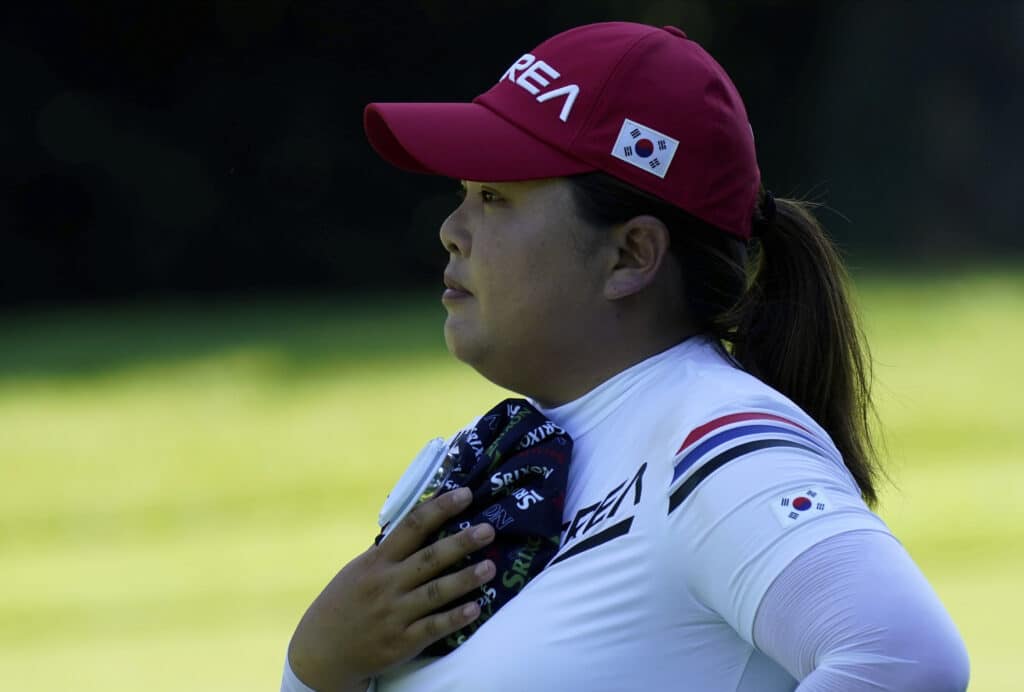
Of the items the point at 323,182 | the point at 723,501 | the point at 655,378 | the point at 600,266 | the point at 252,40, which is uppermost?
the point at 252,40

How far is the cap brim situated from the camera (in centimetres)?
157

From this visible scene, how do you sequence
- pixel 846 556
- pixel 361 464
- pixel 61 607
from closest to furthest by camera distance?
pixel 846 556, pixel 61 607, pixel 361 464

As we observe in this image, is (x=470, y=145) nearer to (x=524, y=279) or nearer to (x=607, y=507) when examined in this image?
(x=524, y=279)

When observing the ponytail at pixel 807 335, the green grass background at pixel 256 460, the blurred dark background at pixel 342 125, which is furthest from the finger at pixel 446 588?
the blurred dark background at pixel 342 125

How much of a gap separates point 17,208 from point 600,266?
31.5 feet

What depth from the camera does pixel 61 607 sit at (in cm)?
541

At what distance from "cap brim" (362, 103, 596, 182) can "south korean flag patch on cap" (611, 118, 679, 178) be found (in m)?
0.04

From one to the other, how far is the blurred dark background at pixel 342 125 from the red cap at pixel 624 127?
8.80m

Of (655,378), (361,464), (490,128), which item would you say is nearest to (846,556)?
(655,378)

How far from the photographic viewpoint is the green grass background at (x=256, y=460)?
4.98 m

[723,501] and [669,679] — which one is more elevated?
[723,501]

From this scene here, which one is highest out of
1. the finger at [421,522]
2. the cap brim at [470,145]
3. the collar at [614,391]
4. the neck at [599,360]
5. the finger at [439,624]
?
the cap brim at [470,145]

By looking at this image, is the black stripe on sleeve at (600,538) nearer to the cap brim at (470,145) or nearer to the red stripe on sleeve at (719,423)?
the red stripe on sleeve at (719,423)

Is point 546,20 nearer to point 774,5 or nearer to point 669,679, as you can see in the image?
point 774,5
